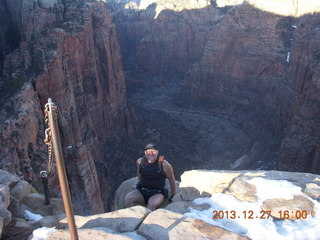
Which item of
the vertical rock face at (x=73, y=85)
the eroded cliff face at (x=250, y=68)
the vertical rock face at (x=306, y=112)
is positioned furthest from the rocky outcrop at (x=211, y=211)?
the eroded cliff face at (x=250, y=68)

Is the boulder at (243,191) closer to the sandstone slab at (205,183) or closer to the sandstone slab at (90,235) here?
the sandstone slab at (205,183)

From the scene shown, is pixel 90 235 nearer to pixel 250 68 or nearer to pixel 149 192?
pixel 149 192

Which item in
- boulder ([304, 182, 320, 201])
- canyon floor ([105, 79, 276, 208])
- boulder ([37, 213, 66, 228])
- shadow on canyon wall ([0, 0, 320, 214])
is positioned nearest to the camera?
boulder ([37, 213, 66, 228])

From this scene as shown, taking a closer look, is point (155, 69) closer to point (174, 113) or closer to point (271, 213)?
point (174, 113)

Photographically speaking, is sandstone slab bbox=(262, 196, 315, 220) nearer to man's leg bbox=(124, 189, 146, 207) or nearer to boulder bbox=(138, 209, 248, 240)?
boulder bbox=(138, 209, 248, 240)

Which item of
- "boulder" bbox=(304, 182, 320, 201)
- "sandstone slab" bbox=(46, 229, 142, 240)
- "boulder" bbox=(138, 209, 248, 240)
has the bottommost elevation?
"sandstone slab" bbox=(46, 229, 142, 240)

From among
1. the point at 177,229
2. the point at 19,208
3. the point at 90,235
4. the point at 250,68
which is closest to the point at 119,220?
the point at 90,235

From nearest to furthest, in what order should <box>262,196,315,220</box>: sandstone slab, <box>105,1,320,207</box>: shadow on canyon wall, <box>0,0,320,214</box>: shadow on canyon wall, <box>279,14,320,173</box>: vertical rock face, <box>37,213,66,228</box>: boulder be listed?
<box>262,196,315,220</box>: sandstone slab
<box>37,213,66,228</box>: boulder
<box>0,0,320,214</box>: shadow on canyon wall
<box>279,14,320,173</box>: vertical rock face
<box>105,1,320,207</box>: shadow on canyon wall

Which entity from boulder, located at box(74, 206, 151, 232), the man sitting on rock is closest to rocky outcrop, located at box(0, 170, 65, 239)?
boulder, located at box(74, 206, 151, 232)
